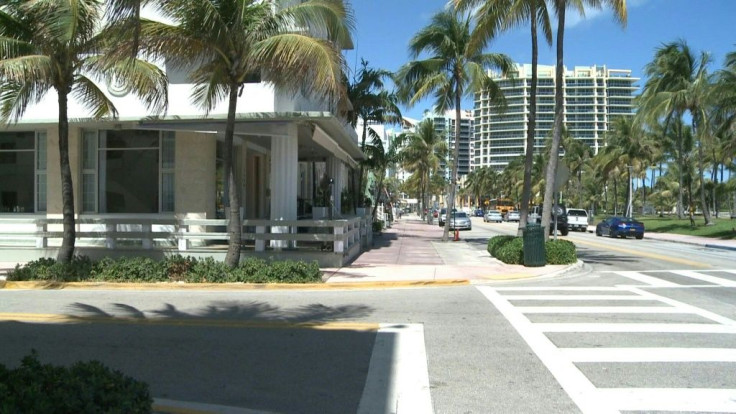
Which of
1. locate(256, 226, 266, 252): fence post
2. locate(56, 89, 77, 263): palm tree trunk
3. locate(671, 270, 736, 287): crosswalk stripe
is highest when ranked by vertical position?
locate(56, 89, 77, 263): palm tree trunk

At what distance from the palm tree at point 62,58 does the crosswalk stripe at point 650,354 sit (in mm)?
9684

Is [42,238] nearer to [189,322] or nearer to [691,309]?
[189,322]

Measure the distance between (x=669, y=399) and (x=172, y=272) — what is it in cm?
1045

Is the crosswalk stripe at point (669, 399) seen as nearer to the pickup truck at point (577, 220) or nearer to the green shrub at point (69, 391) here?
the green shrub at point (69, 391)

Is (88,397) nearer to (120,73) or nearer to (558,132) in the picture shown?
(120,73)

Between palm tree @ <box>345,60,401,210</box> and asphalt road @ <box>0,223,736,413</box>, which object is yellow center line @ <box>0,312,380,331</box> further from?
palm tree @ <box>345,60,401,210</box>

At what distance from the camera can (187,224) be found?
48.7 ft

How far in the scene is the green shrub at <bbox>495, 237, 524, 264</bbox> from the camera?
16.3 m

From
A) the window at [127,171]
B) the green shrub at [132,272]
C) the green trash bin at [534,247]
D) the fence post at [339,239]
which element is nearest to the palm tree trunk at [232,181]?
the green shrub at [132,272]

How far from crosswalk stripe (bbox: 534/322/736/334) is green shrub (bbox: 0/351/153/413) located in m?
5.76

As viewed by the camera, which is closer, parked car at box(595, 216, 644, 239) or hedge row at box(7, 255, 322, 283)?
hedge row at box(7, 255, 322, 283)

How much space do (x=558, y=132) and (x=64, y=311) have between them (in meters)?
12.9

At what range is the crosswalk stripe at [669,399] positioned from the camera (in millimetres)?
4941

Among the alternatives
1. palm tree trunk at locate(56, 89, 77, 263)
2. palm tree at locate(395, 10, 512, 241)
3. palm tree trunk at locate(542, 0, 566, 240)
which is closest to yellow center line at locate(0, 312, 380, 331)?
palm tree trunk at locate(56, 89, 77, 263)
